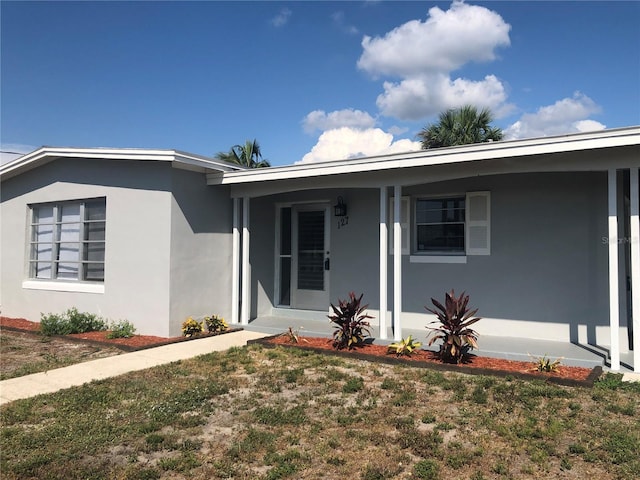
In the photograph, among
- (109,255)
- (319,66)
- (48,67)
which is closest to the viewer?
(109,255)

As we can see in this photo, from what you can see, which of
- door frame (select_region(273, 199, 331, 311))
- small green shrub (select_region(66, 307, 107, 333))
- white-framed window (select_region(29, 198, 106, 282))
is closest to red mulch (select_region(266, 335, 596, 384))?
door frame (select_region(273, 199, 331, 311))

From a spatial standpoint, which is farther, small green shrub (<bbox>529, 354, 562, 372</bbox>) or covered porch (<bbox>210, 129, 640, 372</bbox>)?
covered porch (<bbox>210, 129, 640, 372</bbox>)

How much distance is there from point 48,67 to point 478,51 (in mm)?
10506

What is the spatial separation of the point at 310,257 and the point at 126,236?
144 inches

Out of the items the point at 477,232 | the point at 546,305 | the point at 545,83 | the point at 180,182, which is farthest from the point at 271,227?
the point at 545,83

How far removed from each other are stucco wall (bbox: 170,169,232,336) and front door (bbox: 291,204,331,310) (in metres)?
1.46

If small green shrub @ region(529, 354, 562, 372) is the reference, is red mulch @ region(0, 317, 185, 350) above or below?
below

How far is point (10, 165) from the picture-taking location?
1007cm

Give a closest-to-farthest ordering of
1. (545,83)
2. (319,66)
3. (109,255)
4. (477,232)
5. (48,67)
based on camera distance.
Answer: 1. (477,232)
2. (109,255)
3. (545,83)
4. (48,67)
5. (319,66)

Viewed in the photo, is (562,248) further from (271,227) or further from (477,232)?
(271,227)

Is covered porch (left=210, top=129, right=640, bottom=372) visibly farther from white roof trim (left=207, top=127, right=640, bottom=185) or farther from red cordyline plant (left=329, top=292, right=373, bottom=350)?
red cordyline plant (left=329, top=292, right=373, bottom=350)

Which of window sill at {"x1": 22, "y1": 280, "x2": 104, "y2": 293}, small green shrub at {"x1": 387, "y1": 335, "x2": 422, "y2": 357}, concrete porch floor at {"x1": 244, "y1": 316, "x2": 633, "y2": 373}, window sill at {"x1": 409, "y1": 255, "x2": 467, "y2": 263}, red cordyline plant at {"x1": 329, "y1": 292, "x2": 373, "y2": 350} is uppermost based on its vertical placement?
window sill at {"x1": 409, "y1": 255, "x2": 467, "y2": 263}

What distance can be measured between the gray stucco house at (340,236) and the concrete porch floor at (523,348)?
243 millimetres

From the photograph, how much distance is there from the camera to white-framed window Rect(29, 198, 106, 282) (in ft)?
29.3
